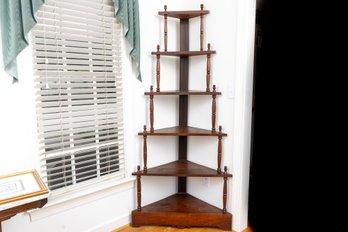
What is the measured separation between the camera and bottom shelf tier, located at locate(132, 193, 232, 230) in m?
2.24

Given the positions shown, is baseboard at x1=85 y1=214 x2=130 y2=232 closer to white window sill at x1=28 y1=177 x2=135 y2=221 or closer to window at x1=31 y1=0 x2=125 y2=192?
white window sill at x1=28 y1=177 x2=135 y2=221

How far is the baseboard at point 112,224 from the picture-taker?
85.0 inches

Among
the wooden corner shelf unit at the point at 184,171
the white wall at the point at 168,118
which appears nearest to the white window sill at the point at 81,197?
the white wall at the point at 168,118

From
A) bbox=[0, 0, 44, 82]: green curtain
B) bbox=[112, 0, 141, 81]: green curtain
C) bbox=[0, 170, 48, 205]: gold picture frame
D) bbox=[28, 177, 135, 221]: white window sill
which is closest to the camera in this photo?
bbox=[0, 170, 48, 205]: gold picture frame

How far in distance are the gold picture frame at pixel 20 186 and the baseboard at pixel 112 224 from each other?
0.82m

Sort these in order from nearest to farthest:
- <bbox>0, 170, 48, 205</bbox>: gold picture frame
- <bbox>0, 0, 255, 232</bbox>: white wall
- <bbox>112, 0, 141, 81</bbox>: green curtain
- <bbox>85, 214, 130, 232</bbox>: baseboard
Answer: <bbox>0, 170, 48, 205</bbox>: gold picture frame, <bbox>0, 0, 255, 232</bbox>: white wall, <bbox>112, 0, 141, 81</bbox>: green curtain, <bbox>85, 214, 130, 232</bbox>: baseboard

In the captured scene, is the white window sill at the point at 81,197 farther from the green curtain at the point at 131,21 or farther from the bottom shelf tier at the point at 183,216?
the green curtain at the point at 131,21

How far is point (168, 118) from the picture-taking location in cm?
251

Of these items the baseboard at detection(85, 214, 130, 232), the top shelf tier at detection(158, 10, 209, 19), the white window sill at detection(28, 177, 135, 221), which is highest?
the top shelf tier at detection(158, 10, 209, 19)

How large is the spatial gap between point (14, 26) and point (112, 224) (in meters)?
1.71

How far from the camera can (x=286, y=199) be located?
173 cm

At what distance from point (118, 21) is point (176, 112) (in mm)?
1008

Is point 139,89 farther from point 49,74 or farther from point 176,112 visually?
point 49,74

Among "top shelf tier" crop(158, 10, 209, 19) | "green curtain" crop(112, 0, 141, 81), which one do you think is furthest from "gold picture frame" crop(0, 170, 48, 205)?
"top shelf tier" crop(158, 10, 209, 19)
